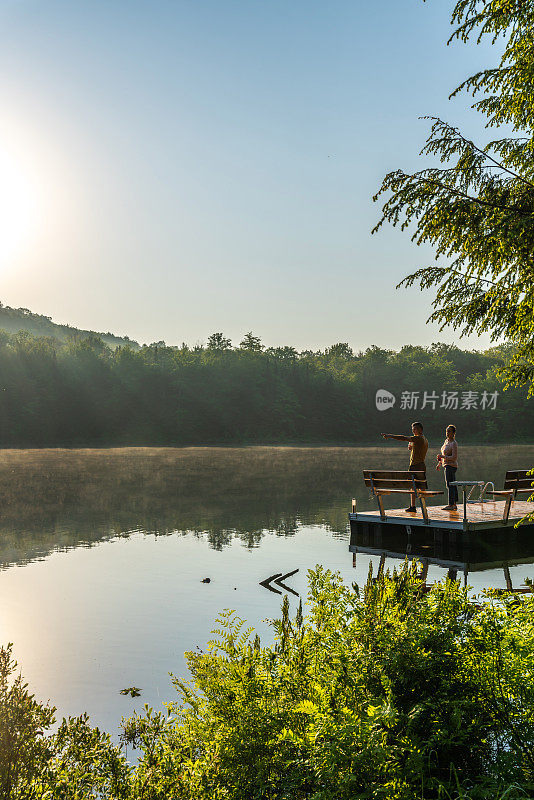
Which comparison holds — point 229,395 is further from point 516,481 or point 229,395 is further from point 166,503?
point 516,481

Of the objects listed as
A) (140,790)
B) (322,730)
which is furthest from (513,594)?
(140,790)

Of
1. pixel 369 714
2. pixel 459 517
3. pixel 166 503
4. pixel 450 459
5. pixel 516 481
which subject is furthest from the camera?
pixel 166 503

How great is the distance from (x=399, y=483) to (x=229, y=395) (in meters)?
99.3

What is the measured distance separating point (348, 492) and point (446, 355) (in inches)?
4002

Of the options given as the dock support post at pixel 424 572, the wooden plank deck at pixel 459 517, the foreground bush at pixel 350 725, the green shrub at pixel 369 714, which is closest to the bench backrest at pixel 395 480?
the wooden plank deck at pixel 459 517

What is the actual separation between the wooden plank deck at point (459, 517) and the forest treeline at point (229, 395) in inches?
3028

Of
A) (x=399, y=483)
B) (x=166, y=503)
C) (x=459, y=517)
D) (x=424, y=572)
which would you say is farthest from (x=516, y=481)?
(x=166, y=503)

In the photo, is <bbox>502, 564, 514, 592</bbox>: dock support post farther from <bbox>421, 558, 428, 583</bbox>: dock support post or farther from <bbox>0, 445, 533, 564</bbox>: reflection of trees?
<bbox>0, 445, 533, 564</bbox>: reflection of trees

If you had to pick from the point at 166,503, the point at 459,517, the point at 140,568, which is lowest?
the point at 166,503

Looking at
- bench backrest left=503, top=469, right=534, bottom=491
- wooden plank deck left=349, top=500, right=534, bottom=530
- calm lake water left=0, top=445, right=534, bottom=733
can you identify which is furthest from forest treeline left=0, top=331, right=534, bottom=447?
bench backrest left=503, top=469, right=534, bottom=491

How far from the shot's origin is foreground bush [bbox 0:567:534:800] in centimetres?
294

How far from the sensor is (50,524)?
21000 mm

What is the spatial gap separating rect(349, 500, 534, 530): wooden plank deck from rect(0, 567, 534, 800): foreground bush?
10535 millimetres

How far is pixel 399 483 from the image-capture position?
15.5 metres
